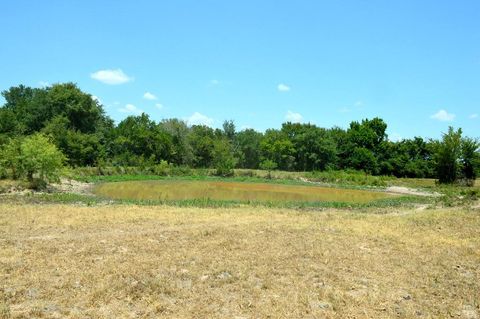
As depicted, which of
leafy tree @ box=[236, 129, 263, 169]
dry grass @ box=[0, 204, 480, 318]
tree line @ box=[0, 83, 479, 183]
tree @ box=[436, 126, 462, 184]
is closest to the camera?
dry grass @ box=[0, 204, 480, 318]

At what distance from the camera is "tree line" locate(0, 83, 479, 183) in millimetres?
66875

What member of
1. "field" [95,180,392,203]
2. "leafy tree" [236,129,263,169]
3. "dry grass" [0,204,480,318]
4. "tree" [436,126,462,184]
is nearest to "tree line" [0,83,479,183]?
"tree" [436,126,462,184]

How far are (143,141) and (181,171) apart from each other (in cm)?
1152

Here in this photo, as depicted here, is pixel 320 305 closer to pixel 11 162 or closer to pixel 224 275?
pixel 224 275

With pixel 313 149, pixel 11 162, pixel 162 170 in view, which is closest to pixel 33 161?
pixel 11 162

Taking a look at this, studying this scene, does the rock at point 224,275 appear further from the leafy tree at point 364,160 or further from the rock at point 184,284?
the leafy tree at point 364,160

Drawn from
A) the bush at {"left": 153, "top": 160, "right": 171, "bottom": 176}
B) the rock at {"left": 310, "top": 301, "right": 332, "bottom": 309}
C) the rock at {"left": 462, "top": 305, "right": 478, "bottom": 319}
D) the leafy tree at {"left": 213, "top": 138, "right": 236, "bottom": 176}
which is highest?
the leafy tree at {"left": 213, "top": 138, "right": 236, "bottom": 176}

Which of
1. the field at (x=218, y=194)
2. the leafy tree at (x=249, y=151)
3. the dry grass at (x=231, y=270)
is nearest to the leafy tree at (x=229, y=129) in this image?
the leafy tree at (x=249, y=151)

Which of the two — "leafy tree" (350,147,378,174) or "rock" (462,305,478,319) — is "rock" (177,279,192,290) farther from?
"leafy tree" (350,147,378,174)

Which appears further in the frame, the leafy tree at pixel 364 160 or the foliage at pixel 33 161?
the leafy tree at pixel 364 160

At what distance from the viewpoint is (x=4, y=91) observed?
100938 millimetres

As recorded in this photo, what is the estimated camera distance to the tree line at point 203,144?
66875 millimetres

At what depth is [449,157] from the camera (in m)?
62.7

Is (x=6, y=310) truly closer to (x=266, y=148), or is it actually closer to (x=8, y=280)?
(x=8, y=280)
